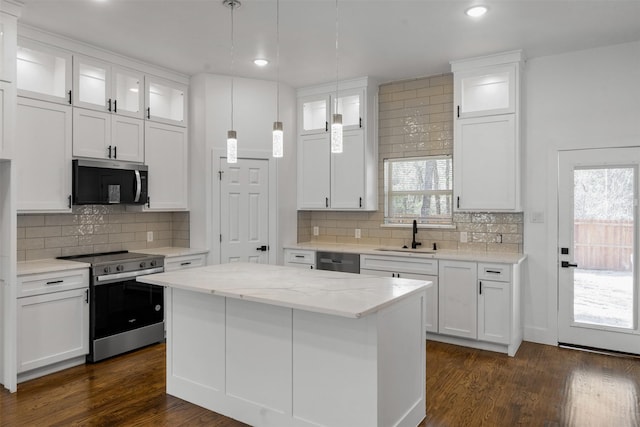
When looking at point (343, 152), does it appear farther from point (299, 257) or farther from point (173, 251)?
point (173, 251)

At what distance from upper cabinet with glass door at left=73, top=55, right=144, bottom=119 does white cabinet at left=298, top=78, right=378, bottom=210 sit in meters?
2.00

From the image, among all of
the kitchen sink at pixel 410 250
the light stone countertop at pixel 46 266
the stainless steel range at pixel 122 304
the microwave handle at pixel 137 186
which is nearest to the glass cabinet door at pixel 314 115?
the kitchen sink at pixel 410 250

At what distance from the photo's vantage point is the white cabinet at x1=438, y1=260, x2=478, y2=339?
14.1 feet

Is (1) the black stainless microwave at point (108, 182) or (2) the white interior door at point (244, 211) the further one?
(2) the white interior door at point (244, 211)

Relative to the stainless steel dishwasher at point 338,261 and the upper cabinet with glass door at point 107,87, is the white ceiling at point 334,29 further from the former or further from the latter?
the stainless steel dishwasher at point 338,261

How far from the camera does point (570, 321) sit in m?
4.34

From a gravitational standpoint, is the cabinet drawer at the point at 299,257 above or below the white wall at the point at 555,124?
below

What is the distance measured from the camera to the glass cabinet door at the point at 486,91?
438 cm

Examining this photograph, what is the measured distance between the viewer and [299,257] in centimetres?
532

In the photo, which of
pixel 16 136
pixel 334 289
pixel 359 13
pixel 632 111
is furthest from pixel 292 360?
pixel 632 111

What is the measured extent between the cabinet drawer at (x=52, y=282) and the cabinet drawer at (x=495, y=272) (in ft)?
11.9

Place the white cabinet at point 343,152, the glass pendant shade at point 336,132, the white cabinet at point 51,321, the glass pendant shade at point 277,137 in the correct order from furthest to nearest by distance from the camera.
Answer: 1. the white cabinet at point 343,152
2. the white cabinet at point 51,321
3. the glass pendant shade at point 277,137
4. the glass pendant shade at point 336,132

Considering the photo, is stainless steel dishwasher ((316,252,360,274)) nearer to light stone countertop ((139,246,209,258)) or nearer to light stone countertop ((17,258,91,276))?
light stone countertop ((139,246,209,258))

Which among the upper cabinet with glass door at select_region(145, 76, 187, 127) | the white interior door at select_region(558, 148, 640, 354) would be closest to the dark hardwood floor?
the white interior door at select_region(558, 148, 640, 354)
